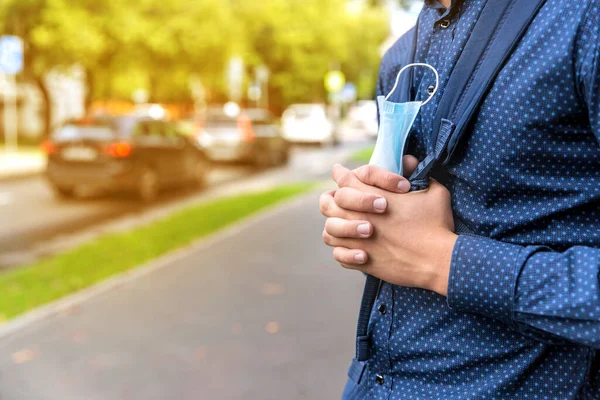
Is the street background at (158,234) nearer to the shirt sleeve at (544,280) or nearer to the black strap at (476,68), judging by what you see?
the black strap at (476,68)

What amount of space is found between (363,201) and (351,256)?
0.10 metres

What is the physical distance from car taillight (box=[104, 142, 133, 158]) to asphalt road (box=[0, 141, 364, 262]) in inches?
33.5

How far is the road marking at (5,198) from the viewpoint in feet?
44.2

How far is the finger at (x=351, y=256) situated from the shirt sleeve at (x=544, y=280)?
14 centimetres

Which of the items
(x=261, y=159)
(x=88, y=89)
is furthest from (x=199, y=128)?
(x=88, y=89)

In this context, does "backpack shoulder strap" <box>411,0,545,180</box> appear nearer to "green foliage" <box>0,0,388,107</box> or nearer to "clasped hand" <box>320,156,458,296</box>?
"clasped hand" <box>320,156,458,296</box>

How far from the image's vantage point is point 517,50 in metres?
1.19

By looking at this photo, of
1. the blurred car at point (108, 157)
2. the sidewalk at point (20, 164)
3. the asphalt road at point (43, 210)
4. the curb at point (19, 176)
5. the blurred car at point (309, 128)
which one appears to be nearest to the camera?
the asphalt road at point (43, 210)

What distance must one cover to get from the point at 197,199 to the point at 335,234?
44.5 ft

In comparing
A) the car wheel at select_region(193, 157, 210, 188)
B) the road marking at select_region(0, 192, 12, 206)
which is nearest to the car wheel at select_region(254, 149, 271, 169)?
the car wheel at select_region(193, 157, 210, 188)

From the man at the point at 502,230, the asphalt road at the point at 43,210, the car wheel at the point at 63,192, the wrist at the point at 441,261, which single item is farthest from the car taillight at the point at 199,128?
the wrist at the point at 441,261

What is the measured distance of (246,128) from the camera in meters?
22.2

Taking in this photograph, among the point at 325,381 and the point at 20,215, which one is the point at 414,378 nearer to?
the point at 325,381

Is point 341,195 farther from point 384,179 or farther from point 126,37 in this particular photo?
point 126,37
